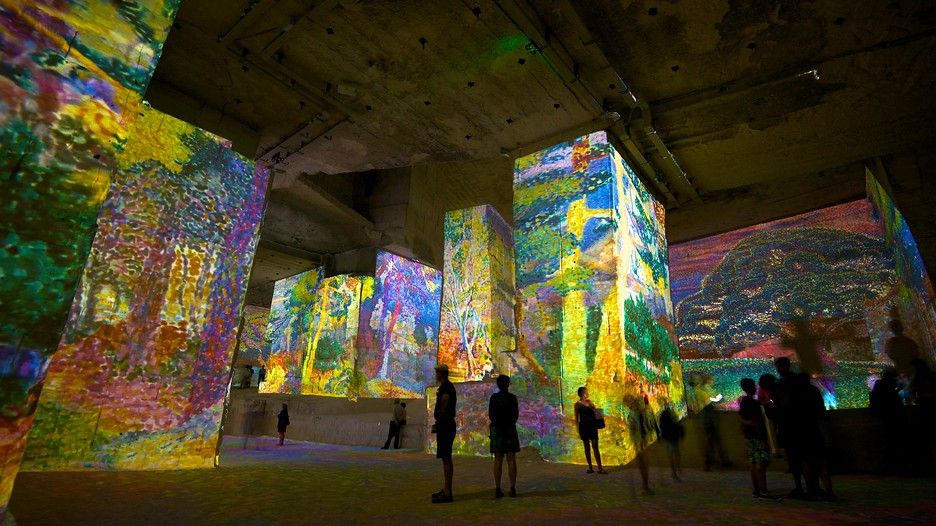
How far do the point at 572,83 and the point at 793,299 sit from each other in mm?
9251

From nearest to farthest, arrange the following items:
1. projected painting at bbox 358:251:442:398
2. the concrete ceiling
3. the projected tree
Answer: the concrete ceiling < the projected tree < projected painting at bbox 358:251:442:398

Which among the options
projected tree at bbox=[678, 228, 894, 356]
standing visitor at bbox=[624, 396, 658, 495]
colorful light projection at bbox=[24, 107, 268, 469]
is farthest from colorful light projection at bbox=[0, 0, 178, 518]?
projected tree at bbox=[678, 228, 894, 356]

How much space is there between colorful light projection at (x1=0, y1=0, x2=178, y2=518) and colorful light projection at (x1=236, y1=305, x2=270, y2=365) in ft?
71.0

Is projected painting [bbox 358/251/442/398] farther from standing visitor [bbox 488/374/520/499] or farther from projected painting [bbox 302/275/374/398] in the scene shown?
standing visitor [bbox 488/374/520/499]

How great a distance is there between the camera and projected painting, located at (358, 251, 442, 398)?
48.4 ft

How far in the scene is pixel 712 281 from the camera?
526 inches

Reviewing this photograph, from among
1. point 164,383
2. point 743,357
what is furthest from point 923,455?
point 164,383

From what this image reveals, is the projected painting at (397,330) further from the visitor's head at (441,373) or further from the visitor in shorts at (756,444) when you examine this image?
the visitor in shorts at (756,444)

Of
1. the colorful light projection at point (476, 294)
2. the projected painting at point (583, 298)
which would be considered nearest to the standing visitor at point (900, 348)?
the projected painting at point (583, 298)

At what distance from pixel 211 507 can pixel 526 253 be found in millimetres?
6343

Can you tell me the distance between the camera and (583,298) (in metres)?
8.01

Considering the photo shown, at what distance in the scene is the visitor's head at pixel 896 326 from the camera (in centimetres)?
1048

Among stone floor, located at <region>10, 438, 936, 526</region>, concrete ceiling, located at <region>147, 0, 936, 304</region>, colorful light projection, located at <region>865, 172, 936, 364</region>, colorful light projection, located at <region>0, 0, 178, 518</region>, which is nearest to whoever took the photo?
colorful light projection, located at <region>0, 0, 178, 518</region>

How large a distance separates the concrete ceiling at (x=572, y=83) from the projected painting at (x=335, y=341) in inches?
240
